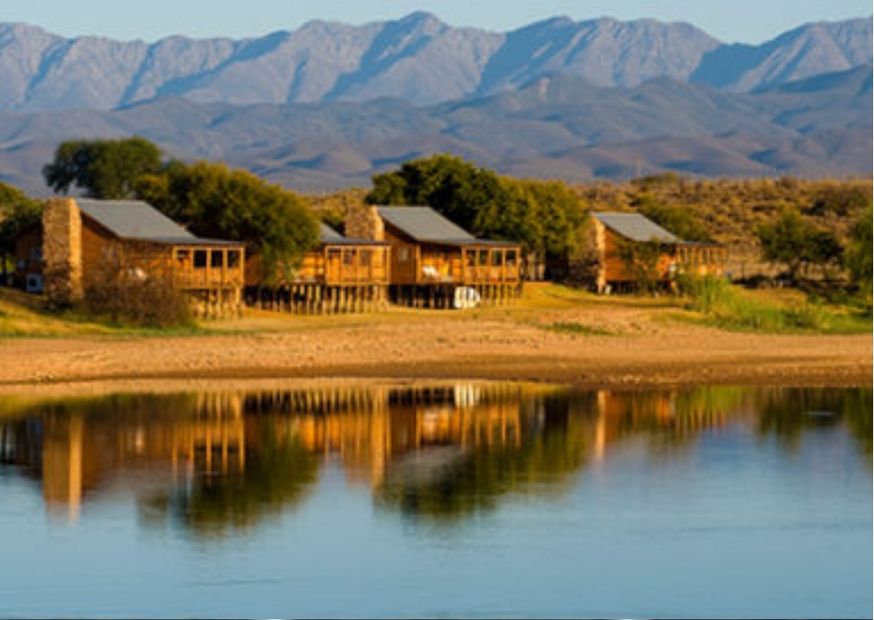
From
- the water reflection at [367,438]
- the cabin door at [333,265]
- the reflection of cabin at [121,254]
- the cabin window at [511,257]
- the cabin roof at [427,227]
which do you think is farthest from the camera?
the cabin window at [511,257]

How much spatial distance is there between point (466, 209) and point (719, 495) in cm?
4853

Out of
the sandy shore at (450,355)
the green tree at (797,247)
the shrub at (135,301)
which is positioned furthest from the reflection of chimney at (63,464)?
the green tree at (797,247)

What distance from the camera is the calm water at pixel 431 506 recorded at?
24328mm

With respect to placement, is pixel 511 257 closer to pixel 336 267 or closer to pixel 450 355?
pixel 336 267

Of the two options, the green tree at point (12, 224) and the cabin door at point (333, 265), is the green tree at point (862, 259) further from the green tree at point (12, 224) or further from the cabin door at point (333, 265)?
the green tree at point (12, 224)

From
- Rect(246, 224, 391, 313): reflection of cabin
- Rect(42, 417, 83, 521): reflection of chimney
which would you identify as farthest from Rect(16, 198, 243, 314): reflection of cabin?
Rect(42, 417, 83, 521): reflection of chimney

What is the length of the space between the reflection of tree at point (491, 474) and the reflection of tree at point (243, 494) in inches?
59.1

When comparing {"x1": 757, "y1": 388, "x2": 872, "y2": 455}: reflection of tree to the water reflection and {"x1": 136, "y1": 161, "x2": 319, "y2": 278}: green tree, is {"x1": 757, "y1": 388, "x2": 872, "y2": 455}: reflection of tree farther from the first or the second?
{"x1": 136, "y1": 161, "x2": 319, "y2": 278}: green tree

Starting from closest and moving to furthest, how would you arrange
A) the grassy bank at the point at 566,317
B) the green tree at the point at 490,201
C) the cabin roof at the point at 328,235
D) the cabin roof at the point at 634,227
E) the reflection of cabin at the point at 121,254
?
the grassy bank at the point at 566,317 → the reflection of cabin at the point at 121,254 → the cabin roof at the point at 328,235 → the green tree at the point at 490,201 → the cabin roof at the point at 634,227

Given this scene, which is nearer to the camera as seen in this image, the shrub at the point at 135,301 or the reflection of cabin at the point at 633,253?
the shrub at the point at 135,301

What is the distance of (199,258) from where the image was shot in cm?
6481

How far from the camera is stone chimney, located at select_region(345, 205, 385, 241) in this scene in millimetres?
73500

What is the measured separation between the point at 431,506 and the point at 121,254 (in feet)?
109

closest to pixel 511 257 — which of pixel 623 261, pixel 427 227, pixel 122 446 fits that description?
pixel 427 227
